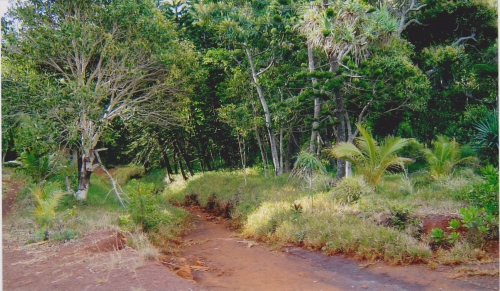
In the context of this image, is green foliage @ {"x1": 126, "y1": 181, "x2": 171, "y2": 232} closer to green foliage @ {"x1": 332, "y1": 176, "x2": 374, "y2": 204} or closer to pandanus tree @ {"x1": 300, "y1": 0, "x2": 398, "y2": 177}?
green foliage @ {"x1": 332, "y1": 176, "x2": 374, "y2": 204}

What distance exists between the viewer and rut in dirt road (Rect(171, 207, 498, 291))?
637 centimetres

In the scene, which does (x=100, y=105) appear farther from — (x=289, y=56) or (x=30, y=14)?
(x=289, y=56)

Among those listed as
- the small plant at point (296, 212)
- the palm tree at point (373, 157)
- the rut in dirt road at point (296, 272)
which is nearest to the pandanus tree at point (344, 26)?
the palm tree at point (373, 157)

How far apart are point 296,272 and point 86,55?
31.3 feet

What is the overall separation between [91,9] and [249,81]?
6442 mm

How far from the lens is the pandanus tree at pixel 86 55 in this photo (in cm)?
1243

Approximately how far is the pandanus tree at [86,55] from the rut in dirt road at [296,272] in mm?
5886

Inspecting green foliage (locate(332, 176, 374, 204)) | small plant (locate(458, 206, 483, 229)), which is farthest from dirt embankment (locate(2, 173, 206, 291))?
green foliage (locate(332, 176, 374, 204))

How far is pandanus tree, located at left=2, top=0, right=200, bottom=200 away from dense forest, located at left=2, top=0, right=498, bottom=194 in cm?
4

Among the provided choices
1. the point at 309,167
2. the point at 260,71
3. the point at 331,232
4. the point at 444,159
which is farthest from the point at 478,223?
the point at 260,71

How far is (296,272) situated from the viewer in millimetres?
7547

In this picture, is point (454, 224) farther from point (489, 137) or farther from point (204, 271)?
point (489, 137)

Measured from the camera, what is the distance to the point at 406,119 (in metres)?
17.3

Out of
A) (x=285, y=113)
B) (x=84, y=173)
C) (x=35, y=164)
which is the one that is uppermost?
(x=285, y=113)
